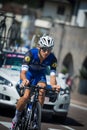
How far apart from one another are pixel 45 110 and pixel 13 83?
108cm

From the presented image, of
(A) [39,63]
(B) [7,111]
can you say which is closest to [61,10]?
(B) [7,111]

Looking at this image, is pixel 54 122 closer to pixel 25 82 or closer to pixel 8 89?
pixel 8 89

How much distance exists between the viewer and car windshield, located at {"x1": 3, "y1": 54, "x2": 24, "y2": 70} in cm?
1767

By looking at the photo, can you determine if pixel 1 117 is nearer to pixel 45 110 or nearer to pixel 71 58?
pixel 45 110

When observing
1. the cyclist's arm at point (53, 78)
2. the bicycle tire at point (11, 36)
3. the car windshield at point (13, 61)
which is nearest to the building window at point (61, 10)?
the bicycle tire at point (11, 36)

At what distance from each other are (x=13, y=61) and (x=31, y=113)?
7416mm

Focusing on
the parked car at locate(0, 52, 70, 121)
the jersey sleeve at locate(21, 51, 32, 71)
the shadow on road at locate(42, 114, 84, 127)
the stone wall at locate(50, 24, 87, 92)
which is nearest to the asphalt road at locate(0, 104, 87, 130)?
the shadow on road at locate(42, 114, 84, 127)

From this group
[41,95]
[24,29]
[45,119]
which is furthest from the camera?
[24,29]

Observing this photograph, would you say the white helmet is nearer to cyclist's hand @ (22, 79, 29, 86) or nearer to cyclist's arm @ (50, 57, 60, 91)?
cyclist's arm @ (50, 57, 60, 91)

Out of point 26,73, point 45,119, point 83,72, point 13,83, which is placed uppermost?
point 26,73

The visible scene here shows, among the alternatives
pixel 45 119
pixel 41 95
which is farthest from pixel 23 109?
pixel 45 119

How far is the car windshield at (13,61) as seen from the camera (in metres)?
17.7

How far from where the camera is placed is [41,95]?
10820 millimetres

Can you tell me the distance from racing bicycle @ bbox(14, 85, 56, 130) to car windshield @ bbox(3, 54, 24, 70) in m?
6.62
